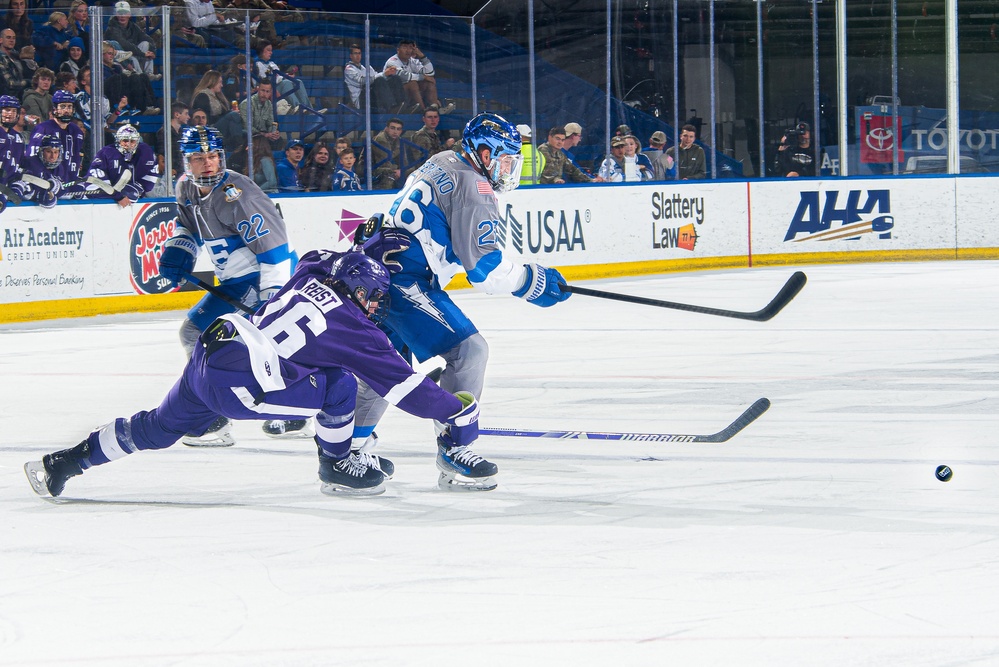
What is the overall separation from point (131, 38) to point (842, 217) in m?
8.10

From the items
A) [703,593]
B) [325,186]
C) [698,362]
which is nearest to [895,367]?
[698,362]

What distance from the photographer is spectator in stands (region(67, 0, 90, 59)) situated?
10.7 metres

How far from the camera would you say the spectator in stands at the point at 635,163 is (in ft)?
47.4

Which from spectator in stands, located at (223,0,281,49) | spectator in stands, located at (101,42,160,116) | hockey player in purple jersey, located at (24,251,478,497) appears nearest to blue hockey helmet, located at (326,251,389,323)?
hockey player in purple jersey, located at (24,251,478,497)

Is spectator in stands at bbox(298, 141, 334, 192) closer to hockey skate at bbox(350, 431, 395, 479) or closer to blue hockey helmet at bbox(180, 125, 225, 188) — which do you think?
blue hockey helmet at bbox(180, 125, 225, 188)

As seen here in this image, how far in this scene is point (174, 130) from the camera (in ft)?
36.7

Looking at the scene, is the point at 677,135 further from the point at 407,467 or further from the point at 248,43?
the point at 407,467

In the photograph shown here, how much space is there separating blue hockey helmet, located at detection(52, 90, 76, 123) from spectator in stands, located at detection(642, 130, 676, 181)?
627 cm

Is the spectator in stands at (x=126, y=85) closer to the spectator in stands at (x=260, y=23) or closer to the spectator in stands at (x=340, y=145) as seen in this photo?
the spectator in stands at (x=260, y=23)

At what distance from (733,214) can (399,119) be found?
4.14m

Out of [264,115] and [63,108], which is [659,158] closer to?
[264,115]

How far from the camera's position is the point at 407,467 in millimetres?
4930

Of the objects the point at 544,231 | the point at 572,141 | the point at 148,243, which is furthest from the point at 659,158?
the point at 148,243

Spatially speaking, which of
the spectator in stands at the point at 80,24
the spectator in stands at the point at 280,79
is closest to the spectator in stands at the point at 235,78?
the spectator in stands at the point at 280,79
